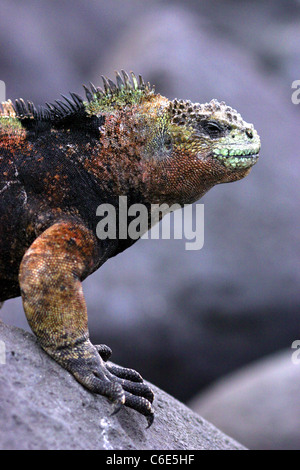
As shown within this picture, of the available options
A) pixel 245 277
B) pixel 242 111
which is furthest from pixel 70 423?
pixel 242 111

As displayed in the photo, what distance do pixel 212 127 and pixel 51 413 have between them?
129cm

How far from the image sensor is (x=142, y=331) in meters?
5.38

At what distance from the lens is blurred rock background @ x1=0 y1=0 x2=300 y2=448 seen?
17.8 feet

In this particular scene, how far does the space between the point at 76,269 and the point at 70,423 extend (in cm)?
56

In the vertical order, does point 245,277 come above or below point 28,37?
below

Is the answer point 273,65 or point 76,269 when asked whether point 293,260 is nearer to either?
point 273,65

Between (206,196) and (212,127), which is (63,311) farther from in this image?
(206,196)

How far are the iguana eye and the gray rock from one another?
265cm

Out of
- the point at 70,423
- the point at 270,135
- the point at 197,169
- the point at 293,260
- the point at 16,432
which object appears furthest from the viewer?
the point at 270,135

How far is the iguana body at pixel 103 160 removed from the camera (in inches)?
94.1
